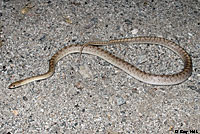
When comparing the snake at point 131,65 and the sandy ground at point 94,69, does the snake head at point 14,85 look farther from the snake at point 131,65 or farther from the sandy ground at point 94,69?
the sandy ground at point 94,69

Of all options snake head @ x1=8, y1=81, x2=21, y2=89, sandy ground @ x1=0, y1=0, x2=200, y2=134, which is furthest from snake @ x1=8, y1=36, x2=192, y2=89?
sandy ground @ x1=0, y1=0, x2=200, y2=134

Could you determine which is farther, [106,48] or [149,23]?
[149,23]

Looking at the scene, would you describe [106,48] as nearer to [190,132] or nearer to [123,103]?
[123,103]

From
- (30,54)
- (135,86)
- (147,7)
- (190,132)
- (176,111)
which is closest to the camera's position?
(190,132)

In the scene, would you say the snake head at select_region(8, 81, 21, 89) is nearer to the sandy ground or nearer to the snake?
the snake

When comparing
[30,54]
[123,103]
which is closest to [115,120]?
[123,103]

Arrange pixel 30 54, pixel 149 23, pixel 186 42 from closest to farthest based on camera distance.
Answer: pixel 30 54
pixel 186 42
pixel 149 23

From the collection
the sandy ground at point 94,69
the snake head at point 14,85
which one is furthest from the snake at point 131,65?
the sandy ground at point 94,69
